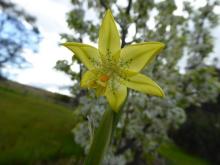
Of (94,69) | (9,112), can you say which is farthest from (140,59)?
(9,112)

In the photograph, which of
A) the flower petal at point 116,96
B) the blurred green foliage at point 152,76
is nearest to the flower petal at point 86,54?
the flower petal at point 116,96

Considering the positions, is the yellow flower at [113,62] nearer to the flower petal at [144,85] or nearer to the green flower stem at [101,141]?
the flower petal at [144,85]

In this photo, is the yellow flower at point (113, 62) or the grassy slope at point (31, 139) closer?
the yellow flower at point (113, 62)

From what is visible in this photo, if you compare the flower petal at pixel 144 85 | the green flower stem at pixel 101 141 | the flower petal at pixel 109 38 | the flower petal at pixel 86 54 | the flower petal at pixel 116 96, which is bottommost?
the green flower stem at pixel 101 141

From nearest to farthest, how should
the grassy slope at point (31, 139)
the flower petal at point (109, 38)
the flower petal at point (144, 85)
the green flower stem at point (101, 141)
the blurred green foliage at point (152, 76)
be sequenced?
the green flower stem at point (101, 141)
the flower petal at point (144, 85)
the flower petal at point (109, 38)
the blurred green foliage at point (152, 76)
the grassy slope at point (31, 139)

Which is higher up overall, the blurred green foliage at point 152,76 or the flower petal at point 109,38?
the blurred green foliage at point 152,76

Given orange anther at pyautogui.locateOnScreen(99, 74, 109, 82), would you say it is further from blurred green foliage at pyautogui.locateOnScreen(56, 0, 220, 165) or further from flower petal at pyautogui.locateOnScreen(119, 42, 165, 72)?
blurred green foliage at pyautogui.locateOnScreen(56, 0, 220, 165)

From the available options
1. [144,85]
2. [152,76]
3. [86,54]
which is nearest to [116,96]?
[144,85]

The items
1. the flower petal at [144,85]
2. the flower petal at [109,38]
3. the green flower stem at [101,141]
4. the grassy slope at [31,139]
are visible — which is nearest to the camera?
the green flower stem at [101,141]
